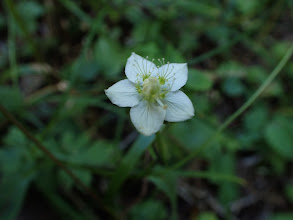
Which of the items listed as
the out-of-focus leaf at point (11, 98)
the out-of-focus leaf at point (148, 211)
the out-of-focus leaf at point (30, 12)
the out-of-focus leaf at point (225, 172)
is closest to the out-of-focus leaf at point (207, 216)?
the out-of-focus leaf at point (225, 172)

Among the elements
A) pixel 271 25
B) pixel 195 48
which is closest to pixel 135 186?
pixel 195 48

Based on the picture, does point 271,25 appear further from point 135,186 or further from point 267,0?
point 135,186

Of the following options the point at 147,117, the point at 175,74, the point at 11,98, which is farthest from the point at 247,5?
the point at 11,98

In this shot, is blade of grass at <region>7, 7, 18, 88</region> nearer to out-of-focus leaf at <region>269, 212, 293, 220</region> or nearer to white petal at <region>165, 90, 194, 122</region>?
white petal at <region>165, 90, 194, 122</region>

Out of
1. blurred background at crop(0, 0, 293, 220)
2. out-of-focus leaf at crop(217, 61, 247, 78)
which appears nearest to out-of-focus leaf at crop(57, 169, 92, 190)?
blurred background at crop(0, 0, 293, 220)

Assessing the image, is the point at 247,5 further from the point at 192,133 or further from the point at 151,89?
the point at 151,89

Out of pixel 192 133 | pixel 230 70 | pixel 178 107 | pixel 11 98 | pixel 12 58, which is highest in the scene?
pixel 12 58
